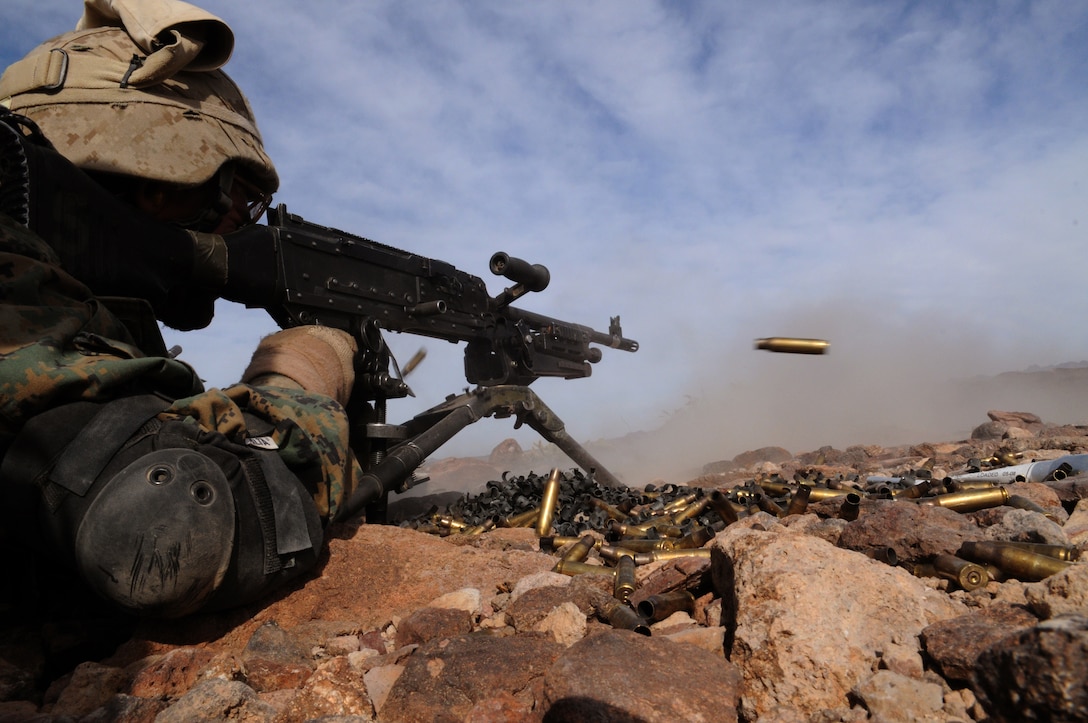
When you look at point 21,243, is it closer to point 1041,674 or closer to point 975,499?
point 1041,674

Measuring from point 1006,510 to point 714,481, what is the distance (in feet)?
16.8

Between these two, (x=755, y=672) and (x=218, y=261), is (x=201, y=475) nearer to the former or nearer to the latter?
(x=755, y=672)

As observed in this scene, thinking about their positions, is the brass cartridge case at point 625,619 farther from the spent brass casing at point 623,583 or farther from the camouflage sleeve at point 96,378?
the camouflage sleeve at point 96,378

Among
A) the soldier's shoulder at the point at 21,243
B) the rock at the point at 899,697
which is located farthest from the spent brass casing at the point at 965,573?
the soldier's shoulder at the point at 21,243

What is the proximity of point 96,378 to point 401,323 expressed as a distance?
12.7 feet

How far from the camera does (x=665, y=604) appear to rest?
2293 mm

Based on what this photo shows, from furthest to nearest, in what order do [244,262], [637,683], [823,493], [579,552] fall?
1. [244,262]
2. [823,493]
3. [579,552]
4. [637,683]

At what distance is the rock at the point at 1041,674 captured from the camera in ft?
3.29

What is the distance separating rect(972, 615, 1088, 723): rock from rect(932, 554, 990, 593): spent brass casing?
0.96 meters

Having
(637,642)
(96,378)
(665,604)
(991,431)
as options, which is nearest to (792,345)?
(665,604)

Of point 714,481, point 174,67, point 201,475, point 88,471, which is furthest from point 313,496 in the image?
point 714,481

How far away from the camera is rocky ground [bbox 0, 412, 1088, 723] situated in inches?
56.7

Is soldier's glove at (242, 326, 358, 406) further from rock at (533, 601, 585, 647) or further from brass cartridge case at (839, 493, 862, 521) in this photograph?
brass cartridge case at (839, 493, 862, 521)

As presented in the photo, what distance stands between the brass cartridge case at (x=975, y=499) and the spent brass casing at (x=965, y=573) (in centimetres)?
124
